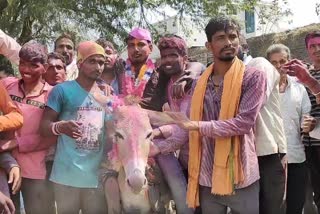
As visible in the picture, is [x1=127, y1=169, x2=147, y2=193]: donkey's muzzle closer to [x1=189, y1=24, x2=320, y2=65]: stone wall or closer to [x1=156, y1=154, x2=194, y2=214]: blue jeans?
[x1=156, y1=154, x2=194, y2=214]: blue jeans

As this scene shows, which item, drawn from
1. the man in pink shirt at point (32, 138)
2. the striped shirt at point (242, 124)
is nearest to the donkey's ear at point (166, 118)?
the striped shirt at point (242, 124)

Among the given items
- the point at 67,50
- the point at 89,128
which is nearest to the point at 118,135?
the point at 89,128

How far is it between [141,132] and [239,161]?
0.76 meters

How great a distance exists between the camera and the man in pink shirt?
398 cm

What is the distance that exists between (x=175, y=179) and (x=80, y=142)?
821mm

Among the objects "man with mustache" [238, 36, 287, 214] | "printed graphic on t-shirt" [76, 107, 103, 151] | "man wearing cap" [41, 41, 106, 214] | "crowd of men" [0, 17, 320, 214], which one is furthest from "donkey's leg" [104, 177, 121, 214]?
"man with mustache" [238, 36, 287, 214]

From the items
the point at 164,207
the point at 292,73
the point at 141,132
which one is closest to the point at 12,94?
the point at 141,132

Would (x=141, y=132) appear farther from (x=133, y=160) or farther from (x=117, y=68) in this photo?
(x=117, y=68)

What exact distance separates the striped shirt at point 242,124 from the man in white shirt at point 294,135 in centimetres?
121

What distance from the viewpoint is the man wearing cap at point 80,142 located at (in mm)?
3814

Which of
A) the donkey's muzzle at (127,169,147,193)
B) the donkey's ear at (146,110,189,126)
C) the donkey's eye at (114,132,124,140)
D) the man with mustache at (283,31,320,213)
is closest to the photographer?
the donkey's muzzle at (127,169,147,193)

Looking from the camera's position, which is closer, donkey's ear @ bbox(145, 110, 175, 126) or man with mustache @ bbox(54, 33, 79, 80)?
donkey's ear @ bbox(145, 110, 175, 126)

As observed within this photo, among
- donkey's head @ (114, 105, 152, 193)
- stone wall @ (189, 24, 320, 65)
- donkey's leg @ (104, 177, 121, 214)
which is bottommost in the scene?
donkey's leg @ (104, 177, 121, 214)

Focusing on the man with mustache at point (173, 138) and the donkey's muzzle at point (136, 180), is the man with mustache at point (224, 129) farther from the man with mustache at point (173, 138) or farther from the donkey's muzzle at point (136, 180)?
the donkey's muzzle at point (136, 180)
